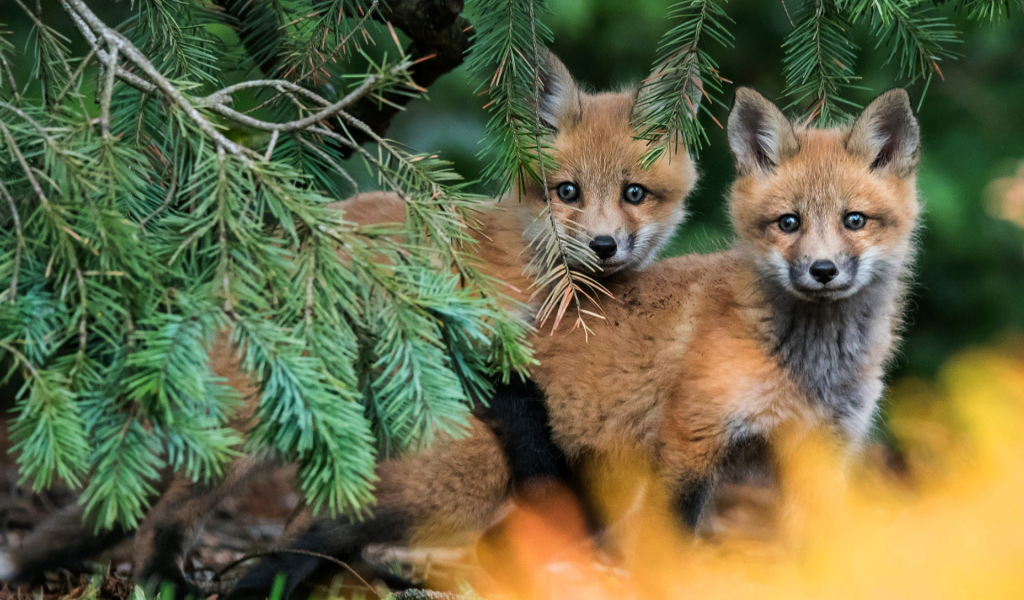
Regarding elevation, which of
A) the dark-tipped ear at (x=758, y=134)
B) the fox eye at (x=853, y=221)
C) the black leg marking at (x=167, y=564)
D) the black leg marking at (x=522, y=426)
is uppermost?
the dark-tipped ear at (x=758, y=134)

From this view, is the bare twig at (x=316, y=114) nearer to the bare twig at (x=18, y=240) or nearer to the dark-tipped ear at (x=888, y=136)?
the bare twig at (x=18, y=240)

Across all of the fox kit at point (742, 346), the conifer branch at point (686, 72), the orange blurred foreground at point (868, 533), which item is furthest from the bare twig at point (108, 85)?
the orange blurred foreground at point (868, 533)

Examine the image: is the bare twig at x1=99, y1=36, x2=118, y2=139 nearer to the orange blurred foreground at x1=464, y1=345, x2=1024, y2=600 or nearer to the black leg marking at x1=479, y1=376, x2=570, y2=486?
the black leg marking at x1=479, y1=376, x2=570, y2=486

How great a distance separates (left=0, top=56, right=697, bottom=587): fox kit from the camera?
8.37 ft

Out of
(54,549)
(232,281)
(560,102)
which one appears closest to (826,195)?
(560,102)

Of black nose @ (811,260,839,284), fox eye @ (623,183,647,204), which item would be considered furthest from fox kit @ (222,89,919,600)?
fox eye @ (623,183,647,204)

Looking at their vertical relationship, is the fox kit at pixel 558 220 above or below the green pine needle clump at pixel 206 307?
below

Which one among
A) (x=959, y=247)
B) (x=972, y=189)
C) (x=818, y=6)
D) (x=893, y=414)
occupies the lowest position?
(x=893, y=414)

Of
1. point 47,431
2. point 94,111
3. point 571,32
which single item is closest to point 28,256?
point 47,431

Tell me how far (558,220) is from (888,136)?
1.01 m

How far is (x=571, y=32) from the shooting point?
357 cm

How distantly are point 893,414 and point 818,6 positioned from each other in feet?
7.03

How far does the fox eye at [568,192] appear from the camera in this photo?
106 inches

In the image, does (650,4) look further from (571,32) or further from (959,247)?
(959,247)
